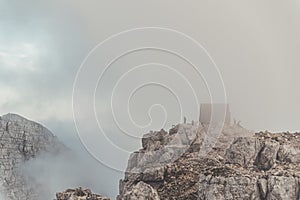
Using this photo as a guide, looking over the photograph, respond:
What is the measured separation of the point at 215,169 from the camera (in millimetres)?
143875

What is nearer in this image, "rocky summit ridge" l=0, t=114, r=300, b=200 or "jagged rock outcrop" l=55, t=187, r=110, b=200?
"rocky summit ridge" l=0, t=114, r=300, b=200

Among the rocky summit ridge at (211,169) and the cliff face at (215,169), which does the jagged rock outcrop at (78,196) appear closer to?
the rocky summit ridge at (211,169)

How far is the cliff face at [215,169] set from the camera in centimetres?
12975

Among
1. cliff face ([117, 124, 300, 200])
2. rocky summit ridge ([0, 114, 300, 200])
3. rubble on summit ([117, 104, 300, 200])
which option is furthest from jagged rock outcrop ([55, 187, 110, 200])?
rubble on summit ([117, 104, 300, 200])

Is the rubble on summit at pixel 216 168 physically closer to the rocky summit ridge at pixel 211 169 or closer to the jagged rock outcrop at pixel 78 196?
the rocky summit ridge at pixel 211 169

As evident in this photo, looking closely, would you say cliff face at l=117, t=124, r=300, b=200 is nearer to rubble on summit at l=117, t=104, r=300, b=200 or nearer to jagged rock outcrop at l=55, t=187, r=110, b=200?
rubble on summit at l=117, t=104, r=300, b=200

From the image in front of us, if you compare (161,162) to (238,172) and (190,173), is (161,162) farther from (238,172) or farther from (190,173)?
(238,172)

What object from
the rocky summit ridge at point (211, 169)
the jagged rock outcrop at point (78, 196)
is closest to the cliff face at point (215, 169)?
the rocky summit ridge at point (211, 169)

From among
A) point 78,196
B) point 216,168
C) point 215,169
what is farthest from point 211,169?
point 78,196

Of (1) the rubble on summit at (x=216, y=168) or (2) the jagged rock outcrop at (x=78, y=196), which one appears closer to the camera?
(1) the rubble on summit at (x=216, y=168)

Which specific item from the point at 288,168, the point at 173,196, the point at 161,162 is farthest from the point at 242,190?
the point at 161,162

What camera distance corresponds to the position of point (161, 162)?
575ft

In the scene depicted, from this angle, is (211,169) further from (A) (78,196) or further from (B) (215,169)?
(A) (78,196)

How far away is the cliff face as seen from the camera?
129750 millimetres
